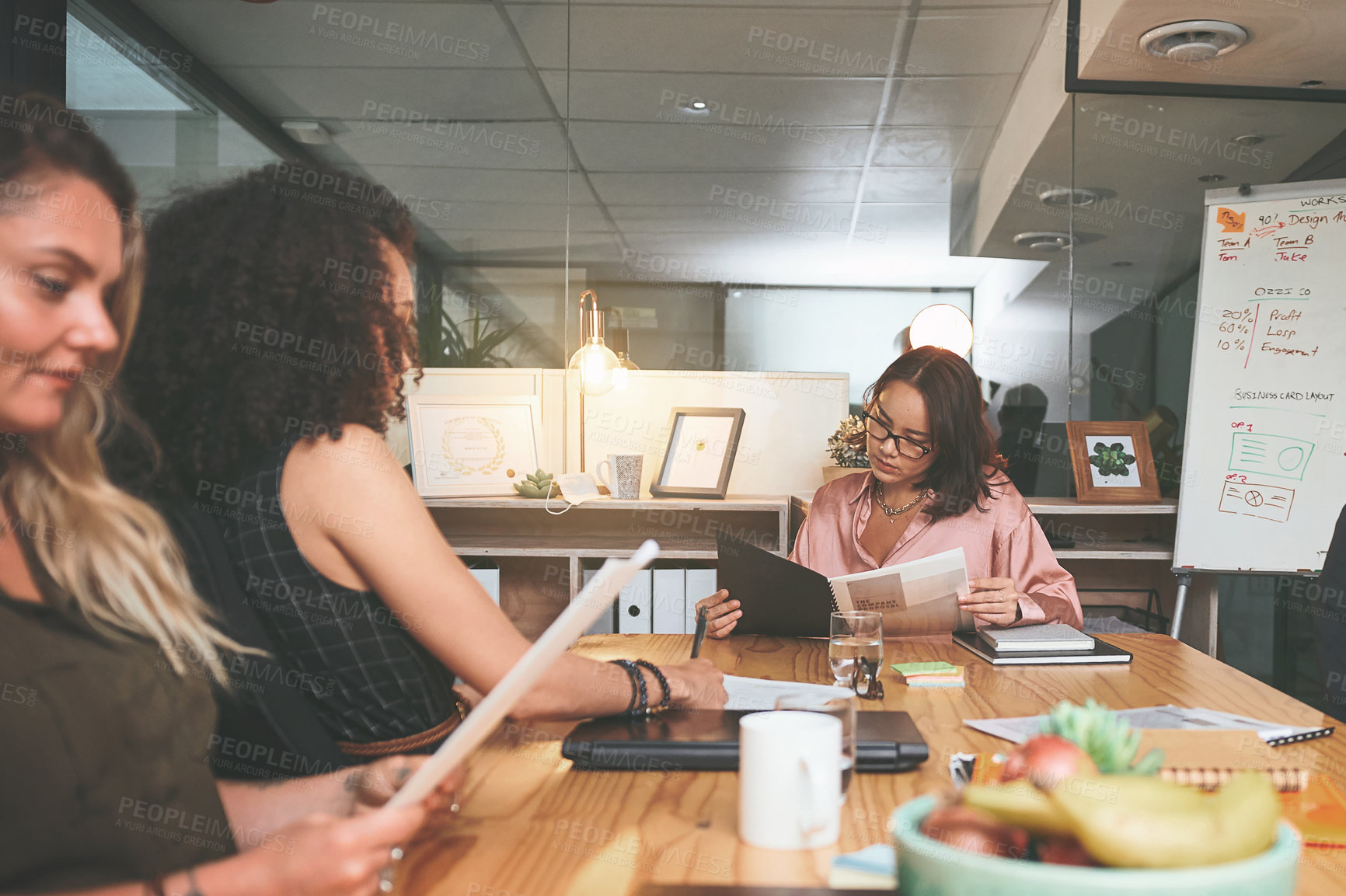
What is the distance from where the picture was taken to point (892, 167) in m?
4.03

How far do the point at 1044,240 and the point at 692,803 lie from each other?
3.52m

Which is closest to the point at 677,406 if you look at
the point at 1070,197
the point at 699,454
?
the point at 699,454

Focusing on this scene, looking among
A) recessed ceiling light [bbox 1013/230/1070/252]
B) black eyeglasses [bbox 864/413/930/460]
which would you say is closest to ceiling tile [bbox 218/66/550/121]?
recessed ceiling light [bbox 1013/230/1070/252]

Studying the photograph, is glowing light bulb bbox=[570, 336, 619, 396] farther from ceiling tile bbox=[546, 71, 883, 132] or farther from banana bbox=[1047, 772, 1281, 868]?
banana bbox=[1047, 772, 1281, 868]

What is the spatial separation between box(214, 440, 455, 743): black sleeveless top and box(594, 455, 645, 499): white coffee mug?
229 centimetres

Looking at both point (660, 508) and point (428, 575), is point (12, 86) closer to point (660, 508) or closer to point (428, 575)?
point (428, 575)

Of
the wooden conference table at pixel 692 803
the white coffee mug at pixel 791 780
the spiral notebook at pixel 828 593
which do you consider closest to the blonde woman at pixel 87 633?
the wooden conference table at pixel 692 803

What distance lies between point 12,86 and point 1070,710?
813 mm

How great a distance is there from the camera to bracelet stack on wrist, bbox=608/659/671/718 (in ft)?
3.65

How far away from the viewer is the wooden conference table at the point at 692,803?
0.74 metres

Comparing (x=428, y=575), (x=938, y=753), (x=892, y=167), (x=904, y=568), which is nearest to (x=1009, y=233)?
(x=892, y=167)

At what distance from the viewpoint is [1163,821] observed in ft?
1.42

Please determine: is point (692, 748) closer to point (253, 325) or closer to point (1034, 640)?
point (253, 325)

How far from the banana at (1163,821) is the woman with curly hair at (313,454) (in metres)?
0.64
